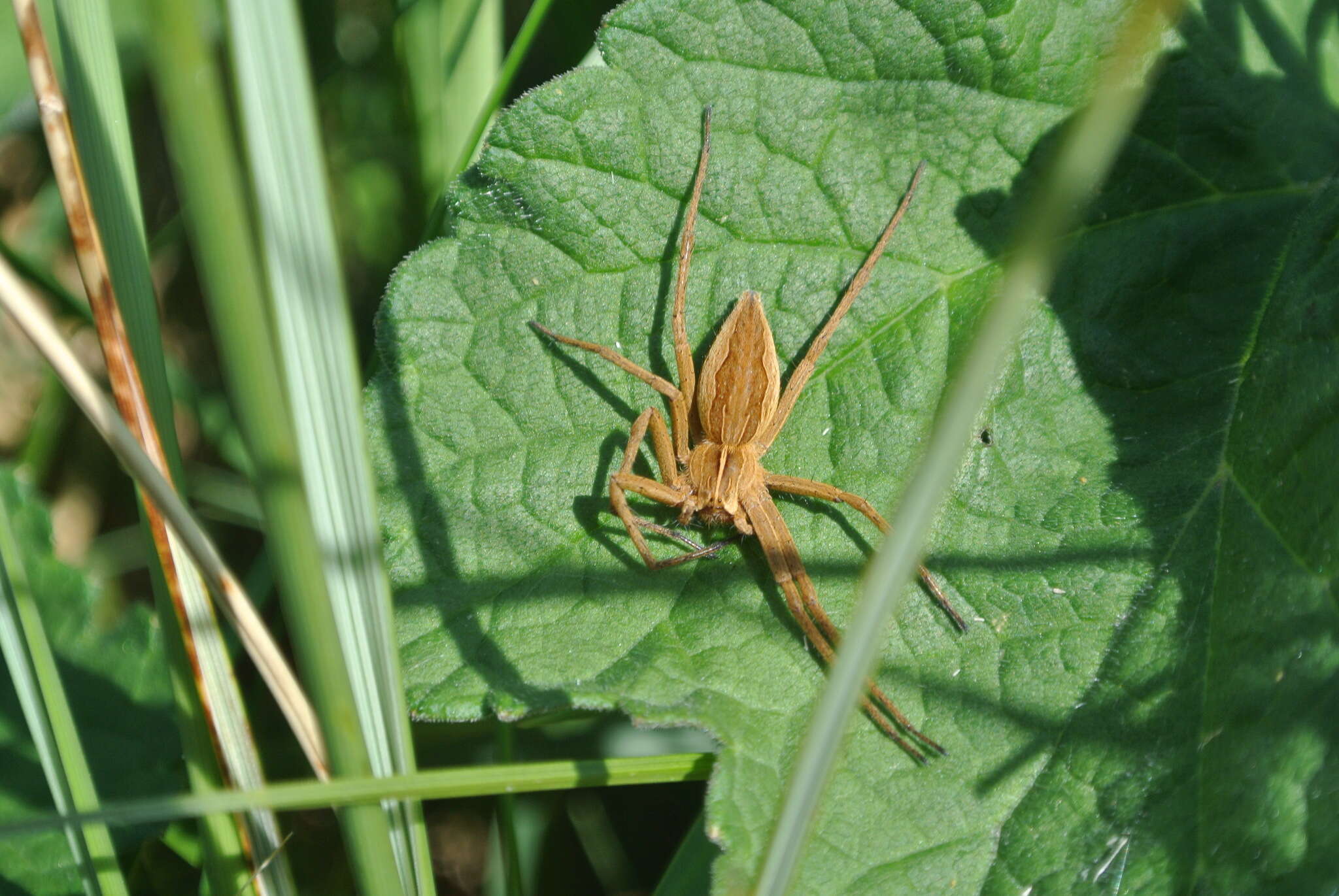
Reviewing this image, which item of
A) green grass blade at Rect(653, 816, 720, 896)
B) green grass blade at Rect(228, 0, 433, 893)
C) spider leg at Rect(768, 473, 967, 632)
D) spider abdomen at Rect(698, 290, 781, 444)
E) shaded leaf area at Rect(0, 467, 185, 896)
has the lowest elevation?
green grass blade at Rect(653, 816, 720, 896)

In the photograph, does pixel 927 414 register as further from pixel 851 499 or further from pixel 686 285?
pixel 686 285

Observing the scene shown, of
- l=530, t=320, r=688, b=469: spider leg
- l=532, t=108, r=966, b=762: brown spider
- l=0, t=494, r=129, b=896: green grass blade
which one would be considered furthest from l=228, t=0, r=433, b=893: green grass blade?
l=530, t=320, r=688, b=469: spider leg

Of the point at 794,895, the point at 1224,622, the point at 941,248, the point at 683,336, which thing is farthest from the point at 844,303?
the point at 794,895

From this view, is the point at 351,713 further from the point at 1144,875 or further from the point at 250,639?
the point at 1144,875

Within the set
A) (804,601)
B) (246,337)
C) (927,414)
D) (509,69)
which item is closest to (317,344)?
(246,337)

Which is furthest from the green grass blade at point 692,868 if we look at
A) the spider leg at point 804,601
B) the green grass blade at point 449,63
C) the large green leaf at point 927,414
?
the green grass blade at point 449,63

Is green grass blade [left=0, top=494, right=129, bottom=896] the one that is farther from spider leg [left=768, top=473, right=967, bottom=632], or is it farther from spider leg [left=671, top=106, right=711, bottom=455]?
spider leg [left=768, top=473, right=967, bottom=632]

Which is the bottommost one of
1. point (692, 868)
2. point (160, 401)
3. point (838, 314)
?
point (692, 868)
